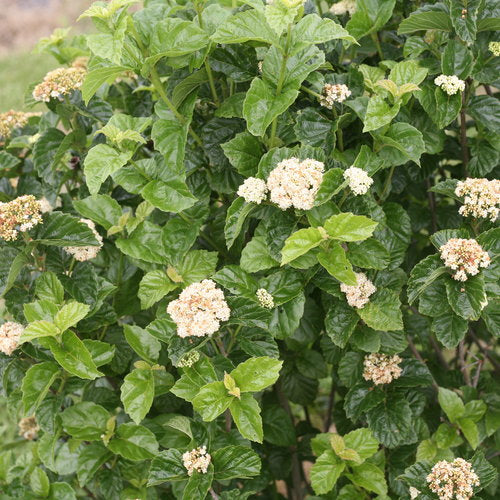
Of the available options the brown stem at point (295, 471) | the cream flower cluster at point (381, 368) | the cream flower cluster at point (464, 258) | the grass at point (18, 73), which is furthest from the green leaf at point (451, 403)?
the grass at point (18, 73)

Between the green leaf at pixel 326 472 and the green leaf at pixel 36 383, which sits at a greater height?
the green leaf at pixel 36 383

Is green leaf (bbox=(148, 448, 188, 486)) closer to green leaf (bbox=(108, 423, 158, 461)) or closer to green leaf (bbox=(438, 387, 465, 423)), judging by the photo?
green leaf (bbox=(108, 423, 158, 461))

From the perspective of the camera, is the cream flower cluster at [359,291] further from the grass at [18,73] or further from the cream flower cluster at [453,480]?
the grass at [18,73]

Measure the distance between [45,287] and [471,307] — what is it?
1.27 m

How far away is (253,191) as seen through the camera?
1769mm

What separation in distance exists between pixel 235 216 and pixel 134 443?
0.82 meters

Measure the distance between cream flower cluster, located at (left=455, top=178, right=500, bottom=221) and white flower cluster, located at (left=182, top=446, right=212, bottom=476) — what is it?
1046 millimetres

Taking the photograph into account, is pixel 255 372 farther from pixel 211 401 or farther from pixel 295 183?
pixel 295 183

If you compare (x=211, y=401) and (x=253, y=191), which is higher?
(x=253, y=191)

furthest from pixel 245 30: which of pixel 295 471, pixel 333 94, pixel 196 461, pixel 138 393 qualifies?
pixel 295 471

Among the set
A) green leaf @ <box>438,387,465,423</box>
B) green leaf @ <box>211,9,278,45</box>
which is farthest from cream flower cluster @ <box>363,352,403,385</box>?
green leaf @ <box>211,9,278,45</box>

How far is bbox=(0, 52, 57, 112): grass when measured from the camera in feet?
25.4

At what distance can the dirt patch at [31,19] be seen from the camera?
1014cm

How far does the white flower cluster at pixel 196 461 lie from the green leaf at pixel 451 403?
820 millimetres
